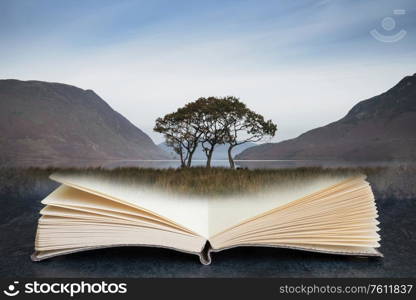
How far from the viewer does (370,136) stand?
156 inches

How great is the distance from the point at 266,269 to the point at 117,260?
2.01 feet

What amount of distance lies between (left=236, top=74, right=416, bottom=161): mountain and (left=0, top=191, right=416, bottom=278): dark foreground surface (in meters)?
1.71

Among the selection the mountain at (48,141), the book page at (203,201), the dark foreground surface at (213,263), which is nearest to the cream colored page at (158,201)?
the book page at (203,201)

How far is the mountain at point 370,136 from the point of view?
10.9 feet

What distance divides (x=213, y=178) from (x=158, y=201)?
56 cm

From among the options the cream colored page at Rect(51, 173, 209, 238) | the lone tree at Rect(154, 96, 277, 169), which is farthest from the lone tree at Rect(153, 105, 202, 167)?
the cream colored page at Rect(51, 173, 209, 238)

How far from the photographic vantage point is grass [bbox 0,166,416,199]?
1.92m

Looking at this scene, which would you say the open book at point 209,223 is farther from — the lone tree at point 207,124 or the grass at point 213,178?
the lone tree at point 207,124

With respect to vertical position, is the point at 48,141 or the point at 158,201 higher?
the point at 48,141

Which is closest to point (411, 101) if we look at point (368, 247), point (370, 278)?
point (368, 247)

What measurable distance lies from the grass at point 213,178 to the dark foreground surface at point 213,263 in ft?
1.35

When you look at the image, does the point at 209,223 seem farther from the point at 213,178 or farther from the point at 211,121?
the point at 211,121

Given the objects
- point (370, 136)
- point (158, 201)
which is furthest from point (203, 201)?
point (370, 136)

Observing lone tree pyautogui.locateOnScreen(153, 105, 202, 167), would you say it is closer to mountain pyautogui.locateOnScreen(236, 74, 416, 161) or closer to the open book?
mountain pyautogui.locateOnScreen(236, 74, 416, 161)
